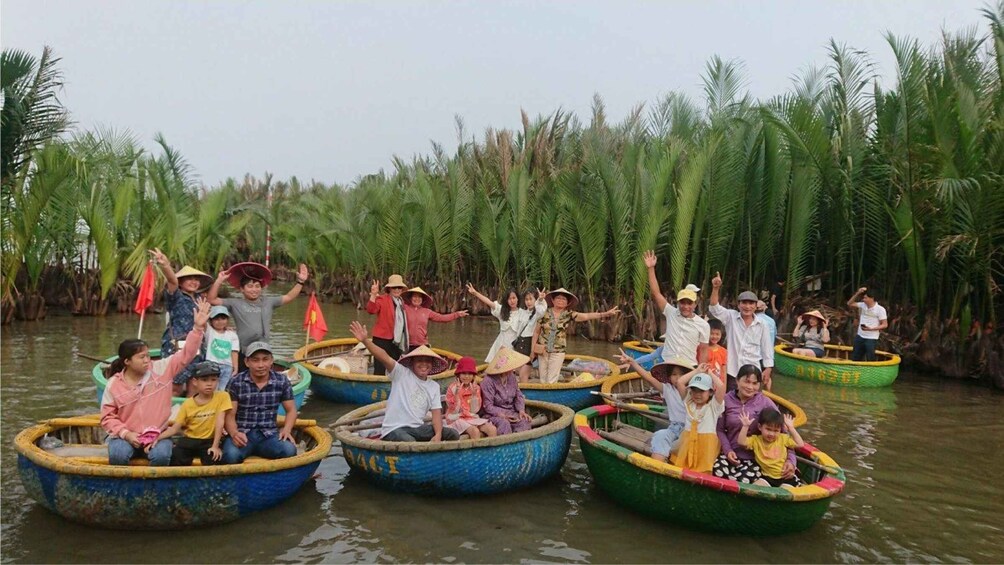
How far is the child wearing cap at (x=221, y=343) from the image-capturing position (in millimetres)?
6941

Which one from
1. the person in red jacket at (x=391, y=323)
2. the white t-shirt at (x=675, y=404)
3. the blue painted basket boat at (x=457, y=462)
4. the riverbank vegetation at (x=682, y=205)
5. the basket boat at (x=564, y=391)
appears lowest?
the blue painted basket boat at (x=457, y=462)

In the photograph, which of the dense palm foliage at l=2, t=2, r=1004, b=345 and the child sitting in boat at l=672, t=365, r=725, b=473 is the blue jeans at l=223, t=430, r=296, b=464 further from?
the dense palm foliage at l=2, t=2, r=1004, b=345

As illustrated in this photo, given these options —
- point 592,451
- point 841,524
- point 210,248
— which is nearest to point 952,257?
point 841,524

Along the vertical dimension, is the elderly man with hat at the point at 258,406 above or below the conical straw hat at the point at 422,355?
below

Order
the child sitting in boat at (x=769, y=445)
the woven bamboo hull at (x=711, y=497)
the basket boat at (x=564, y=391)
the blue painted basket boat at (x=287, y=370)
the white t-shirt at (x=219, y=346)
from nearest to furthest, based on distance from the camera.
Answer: the woven bamboo hull at (x=711, y=497)
the child sitting in boat at (x=769, y=445)
the white t-shirt at (x=219, y=346)
the blue painted basket boat at (x=287, y=370)
the basket boat at (x=564, y=391)

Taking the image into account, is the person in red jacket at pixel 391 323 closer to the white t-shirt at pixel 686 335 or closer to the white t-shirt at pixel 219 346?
the white t-shirt at pixel 219 346

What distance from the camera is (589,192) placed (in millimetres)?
16016

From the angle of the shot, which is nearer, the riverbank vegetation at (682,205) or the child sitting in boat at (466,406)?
the child sitting in boat at (466,406)

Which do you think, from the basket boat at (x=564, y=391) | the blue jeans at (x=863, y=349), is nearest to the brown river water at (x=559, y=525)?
the basket boat at (x=564, y=391)

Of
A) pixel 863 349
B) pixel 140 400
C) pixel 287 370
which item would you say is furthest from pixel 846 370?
pixel 140 400

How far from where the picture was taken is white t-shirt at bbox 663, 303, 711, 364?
→ 24.3 ft

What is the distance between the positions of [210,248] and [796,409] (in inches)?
741

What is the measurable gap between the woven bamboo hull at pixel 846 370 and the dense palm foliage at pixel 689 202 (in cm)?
187

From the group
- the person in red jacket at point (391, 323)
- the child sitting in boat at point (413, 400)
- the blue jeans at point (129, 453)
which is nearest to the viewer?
the blue jeans at point (129, 453)
